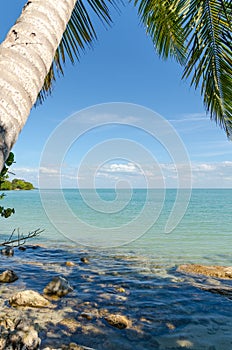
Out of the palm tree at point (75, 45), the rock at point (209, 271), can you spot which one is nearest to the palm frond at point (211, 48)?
the palm tree at point (75, 45)

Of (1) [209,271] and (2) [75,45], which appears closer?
(2) [75,45]

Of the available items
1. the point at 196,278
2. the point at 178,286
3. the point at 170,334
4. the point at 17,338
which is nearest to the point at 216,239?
the point at 196,278

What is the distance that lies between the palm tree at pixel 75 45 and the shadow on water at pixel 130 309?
11.0 ft

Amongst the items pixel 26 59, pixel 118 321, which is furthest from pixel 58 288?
pixel 26 59

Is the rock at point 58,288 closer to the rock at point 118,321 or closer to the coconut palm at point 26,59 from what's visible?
the rock at point 118,321

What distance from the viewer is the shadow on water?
3909 mm

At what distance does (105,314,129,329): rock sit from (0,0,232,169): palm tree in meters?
3.58

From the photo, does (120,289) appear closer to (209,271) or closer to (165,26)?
(209,271)

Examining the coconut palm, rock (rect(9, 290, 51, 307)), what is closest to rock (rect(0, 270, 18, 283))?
rock (rect(9, 290, 51, 307))

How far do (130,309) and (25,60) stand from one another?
452cm

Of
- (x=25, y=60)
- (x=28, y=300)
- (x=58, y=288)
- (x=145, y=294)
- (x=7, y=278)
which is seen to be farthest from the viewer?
(x=7, y=278)

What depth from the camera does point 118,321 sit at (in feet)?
14.1

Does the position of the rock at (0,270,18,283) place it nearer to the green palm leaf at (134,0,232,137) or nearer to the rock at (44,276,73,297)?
the rock at (44,276,73,297)

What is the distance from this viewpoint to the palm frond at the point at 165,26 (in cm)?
449
